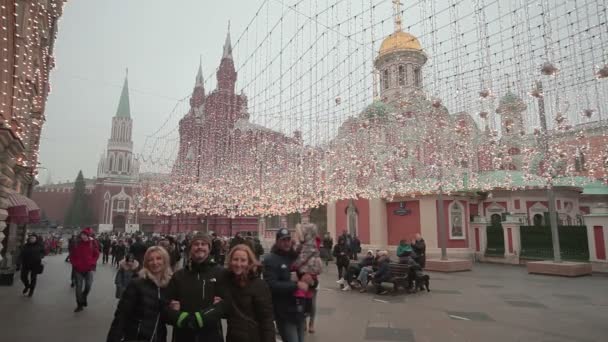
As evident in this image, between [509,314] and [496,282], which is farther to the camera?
[496,282]

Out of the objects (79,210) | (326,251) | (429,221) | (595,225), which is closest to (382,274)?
(326,251)

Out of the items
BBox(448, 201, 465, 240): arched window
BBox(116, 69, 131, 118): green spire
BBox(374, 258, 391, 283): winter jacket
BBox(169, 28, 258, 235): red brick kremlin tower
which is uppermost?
BBox(116, 69, 131, 118): green spire

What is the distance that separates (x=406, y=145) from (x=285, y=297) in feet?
67.5

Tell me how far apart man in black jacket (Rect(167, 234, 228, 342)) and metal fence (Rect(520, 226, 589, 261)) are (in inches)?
778

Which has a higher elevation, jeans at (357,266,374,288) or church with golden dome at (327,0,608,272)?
church with golden dome at (327,0,608,272)

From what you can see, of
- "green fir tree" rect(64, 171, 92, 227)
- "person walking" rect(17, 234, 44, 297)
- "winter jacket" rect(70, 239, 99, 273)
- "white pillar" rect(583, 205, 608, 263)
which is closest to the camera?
"winter jacket" rect(70, 239, 99, 273)

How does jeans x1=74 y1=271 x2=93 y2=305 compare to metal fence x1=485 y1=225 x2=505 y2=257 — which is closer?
jeans x1=74 y1=271 x2=93 y2=305

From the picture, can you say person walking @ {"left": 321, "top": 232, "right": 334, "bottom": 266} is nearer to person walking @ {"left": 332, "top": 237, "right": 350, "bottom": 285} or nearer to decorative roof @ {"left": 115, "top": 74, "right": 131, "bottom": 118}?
person walking @ {"left": 332, "top": 237, "right": 350, "bottom": 285}

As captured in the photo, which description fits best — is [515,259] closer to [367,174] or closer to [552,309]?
A: [367,174]

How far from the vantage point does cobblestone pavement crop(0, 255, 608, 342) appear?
6.04 meters

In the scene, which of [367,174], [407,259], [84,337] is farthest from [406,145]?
[84,337]

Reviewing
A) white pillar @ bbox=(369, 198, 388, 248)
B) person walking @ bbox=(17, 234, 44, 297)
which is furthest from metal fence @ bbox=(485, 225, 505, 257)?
person walking @ bbox=(17, 234, 44, 297)

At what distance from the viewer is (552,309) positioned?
26.9ft

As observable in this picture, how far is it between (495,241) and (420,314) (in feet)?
54.5
